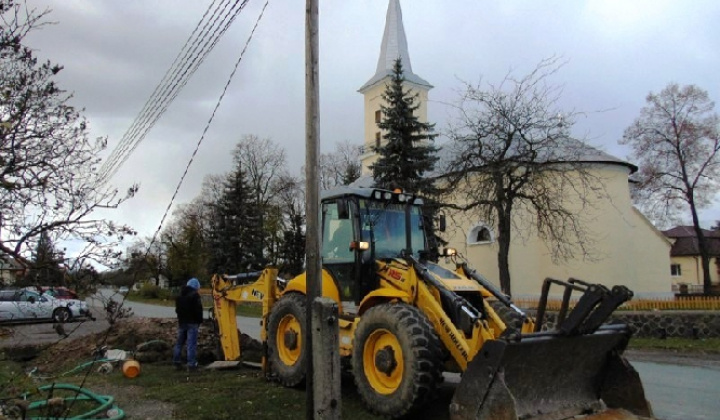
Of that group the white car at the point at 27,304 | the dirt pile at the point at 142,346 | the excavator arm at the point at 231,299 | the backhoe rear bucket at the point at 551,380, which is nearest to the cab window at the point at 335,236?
the excavator arm at the point at 231,299

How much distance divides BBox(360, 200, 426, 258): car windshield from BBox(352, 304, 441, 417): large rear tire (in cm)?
135

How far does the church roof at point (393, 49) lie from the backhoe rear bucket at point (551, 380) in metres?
42.5

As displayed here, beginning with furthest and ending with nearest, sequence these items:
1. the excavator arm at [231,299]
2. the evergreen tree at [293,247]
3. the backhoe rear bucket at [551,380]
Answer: the evergreen tree at [293,247] → the excavator arm at [231,299] → the backhoe rear bucket at [551,380]

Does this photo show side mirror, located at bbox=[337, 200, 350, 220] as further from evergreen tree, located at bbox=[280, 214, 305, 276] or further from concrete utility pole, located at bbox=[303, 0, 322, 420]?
evergreen tree, located at bbox=[280, 214, 305, 276]

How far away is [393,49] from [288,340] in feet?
138

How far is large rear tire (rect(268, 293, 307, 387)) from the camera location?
29.9ft

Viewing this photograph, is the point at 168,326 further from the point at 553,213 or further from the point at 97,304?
the point at 553,213

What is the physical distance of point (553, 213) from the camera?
2238cm

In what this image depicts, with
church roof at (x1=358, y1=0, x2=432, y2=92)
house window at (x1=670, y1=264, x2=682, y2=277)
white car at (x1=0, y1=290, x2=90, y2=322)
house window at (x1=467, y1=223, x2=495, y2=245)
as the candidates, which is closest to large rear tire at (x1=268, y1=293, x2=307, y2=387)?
white car at (x1=0, y1=290, x2=90, y2=322)

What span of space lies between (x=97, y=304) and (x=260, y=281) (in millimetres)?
6120

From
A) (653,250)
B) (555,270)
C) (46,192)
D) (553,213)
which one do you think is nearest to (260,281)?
(46,192)

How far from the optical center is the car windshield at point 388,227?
28.6ft

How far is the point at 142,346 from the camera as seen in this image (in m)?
12.0

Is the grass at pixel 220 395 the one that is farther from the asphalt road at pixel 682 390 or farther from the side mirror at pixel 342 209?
the asphalt road at pixel 682 390
